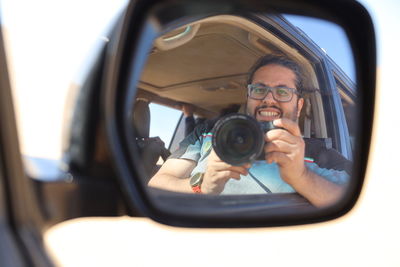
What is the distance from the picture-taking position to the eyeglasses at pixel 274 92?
2.41 metres

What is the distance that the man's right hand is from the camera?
195cm

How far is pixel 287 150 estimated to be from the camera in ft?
6.57

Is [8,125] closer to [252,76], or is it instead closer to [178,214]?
[178,214]

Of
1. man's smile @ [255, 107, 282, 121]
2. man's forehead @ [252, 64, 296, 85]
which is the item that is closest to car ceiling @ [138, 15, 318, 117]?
man's forehead @ [252, 64, 296, 85]

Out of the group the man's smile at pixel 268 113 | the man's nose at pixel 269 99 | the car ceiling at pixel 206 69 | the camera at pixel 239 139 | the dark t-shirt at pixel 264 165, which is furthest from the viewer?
the car ceiling at pixel 206 69

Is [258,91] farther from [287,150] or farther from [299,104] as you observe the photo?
[287,150]

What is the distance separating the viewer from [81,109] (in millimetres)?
1269

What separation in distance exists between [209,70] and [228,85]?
8.2 inches

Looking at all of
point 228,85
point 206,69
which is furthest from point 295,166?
point 206,69

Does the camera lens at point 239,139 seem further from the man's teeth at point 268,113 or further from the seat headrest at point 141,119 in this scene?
the seat headrest at point 141,119

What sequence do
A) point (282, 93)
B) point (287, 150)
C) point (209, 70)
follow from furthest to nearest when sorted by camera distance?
1. point (209, 70)
2. point (282, 93)
3. point (287, 150)

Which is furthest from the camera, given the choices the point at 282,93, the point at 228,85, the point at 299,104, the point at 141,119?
the point at 228,85

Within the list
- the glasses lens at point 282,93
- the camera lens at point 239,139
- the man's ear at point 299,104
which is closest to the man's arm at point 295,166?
the camera lens at point 239,139

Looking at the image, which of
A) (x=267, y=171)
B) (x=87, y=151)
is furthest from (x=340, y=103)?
(x=87, y=151)
